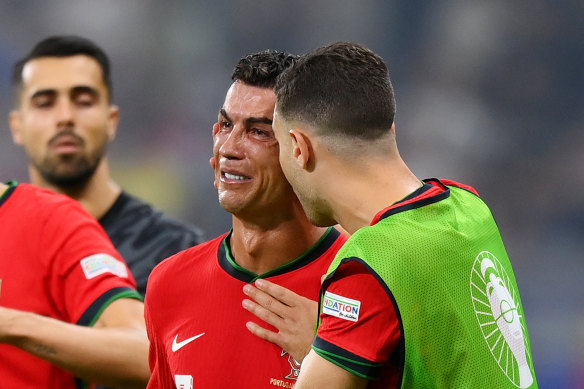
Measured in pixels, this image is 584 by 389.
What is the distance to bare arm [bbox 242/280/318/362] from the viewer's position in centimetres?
196

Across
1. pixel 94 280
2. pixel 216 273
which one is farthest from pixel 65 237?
pixel 216 273

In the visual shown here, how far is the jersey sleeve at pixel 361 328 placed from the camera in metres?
1.59

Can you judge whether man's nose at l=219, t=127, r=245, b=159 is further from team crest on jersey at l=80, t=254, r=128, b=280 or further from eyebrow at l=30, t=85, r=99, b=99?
eyebrow at l=30, t=85, r=99, b=99

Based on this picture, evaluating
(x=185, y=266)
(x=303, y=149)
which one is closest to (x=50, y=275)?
(x=185, y=266)

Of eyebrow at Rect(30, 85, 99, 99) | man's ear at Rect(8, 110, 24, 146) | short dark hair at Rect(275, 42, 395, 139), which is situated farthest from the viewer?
man's ear at Rect(8, 110, 24, 146)

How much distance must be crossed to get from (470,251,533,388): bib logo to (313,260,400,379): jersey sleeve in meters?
0.20

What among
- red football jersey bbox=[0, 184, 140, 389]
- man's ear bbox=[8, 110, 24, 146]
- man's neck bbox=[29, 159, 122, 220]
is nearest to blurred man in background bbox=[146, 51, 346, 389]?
red football jersey bbox=[0, 184, 140, 389]

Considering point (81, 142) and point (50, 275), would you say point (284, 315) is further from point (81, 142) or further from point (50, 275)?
point (81, 142)

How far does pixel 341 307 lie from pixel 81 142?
299cm

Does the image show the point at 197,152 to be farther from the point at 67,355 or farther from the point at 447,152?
the point at 67,355

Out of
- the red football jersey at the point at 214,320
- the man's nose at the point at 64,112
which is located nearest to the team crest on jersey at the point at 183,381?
the red football jersey at the point at 214,320

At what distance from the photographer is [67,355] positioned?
7.75 ft

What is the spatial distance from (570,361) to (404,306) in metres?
4.00

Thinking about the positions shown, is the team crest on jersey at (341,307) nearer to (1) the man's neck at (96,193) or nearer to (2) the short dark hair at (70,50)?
(1) the man's neck at (96,193)
